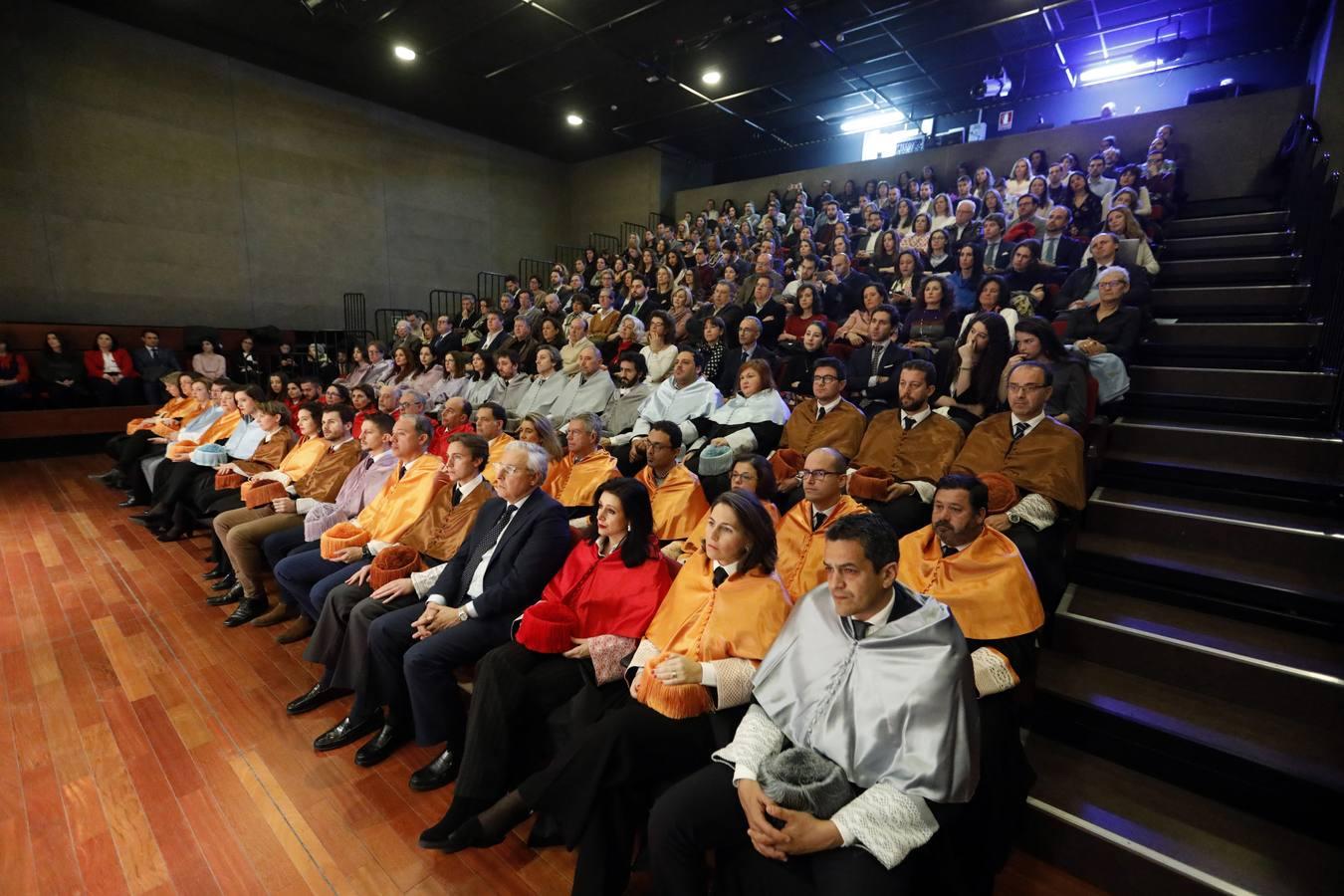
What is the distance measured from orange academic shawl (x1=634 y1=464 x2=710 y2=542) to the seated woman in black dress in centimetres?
100

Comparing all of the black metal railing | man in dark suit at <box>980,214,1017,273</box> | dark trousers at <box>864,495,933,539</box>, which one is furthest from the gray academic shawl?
the black metal railing

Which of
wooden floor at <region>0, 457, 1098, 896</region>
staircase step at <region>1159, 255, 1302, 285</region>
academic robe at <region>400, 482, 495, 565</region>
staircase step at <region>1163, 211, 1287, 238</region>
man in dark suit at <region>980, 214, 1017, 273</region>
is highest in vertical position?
staircase step at <region>1163, 211, 1287, 238</region>

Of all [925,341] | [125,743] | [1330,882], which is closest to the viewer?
[1330,882]

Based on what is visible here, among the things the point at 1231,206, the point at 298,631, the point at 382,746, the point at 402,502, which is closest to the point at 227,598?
the point at 298,631

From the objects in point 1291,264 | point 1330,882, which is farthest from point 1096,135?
point 1330,882

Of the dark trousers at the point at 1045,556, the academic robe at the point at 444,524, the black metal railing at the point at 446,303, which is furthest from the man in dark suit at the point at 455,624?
the black metal railing at the point at 446,303

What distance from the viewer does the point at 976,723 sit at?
1.37 meters

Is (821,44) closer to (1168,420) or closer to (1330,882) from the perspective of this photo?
(1168,420)

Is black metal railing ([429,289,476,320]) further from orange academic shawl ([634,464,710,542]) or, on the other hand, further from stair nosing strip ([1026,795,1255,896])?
stair nosing strip ([1026,795,1255,896])

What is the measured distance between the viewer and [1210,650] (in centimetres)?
201

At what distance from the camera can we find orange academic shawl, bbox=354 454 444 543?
9.96ft

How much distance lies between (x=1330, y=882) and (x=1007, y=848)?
0.76 m

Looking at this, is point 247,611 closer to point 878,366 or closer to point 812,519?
point 812,519

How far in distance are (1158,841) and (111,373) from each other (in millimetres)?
10484
